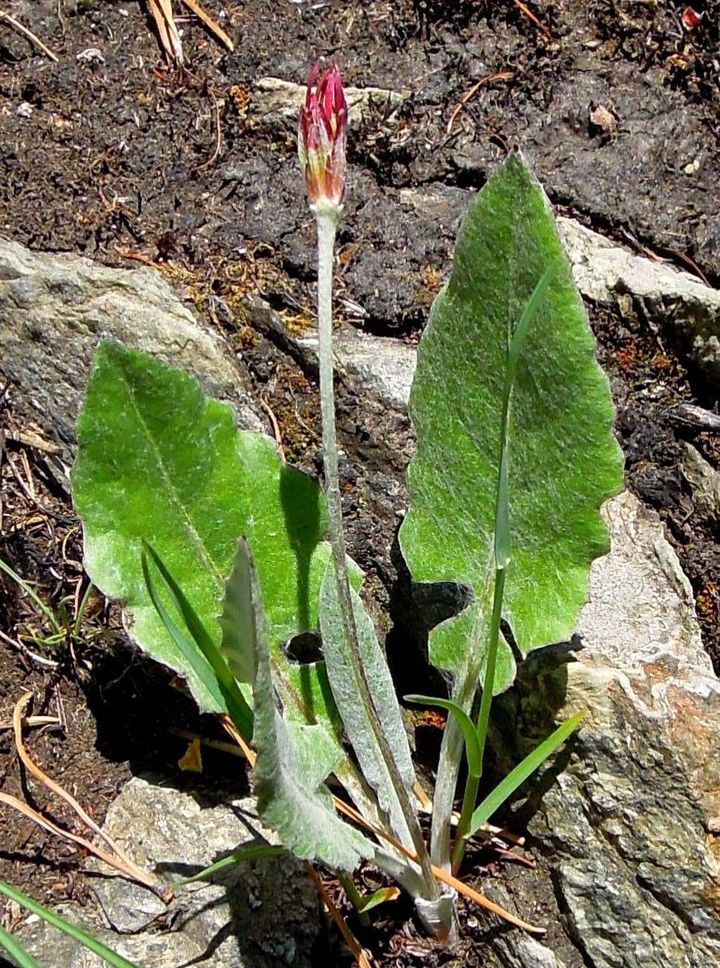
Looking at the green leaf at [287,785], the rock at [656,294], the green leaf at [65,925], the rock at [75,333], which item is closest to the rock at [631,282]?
the rock at [656,294]

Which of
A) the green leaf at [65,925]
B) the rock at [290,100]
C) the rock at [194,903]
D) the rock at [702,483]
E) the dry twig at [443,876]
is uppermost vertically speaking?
the rock at [290,100]

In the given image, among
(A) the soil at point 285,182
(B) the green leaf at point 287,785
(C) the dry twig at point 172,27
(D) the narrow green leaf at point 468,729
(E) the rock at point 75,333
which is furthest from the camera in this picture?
(C) the dry twig at point 172,27

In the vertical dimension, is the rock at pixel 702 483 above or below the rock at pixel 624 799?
above

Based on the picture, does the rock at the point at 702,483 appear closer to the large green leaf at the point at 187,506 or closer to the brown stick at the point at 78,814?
the large green leaf at the point at 187,506

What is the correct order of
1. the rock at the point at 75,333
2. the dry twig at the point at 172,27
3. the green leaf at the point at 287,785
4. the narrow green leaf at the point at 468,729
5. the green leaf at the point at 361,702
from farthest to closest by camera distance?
the dry twig at the point at 172,27
the rock at the point at 75,333
the green leaf at the point at 361,702
the narrow green leaf at the point at 468,729
the green leaf at the point at 287,785

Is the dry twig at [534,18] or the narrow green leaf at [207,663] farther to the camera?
the dry twig at [534,18]

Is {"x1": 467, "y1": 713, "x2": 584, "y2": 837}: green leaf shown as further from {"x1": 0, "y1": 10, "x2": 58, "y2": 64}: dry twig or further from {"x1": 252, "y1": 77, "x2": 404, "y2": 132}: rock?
{"x1": 0, "y1": 10, "x2": 58, "y2": 64}: dry twig
